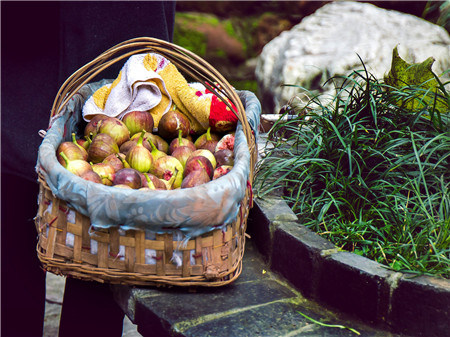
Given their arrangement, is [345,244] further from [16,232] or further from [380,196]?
[16,232]

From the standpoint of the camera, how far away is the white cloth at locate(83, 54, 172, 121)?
7.30 feet

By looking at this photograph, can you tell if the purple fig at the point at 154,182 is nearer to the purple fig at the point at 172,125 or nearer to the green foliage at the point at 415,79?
the purple fig at the point at 172,125

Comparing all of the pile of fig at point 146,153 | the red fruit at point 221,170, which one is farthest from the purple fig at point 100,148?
the red fruit at point 221,170

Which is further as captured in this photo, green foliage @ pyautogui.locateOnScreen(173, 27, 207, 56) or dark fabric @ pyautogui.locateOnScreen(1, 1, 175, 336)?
green foliage @ pyautogui.locateOnScreen(173, 27, 207, 56)

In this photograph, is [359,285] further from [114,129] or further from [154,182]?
[114,129]

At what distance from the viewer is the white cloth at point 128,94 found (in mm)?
2225

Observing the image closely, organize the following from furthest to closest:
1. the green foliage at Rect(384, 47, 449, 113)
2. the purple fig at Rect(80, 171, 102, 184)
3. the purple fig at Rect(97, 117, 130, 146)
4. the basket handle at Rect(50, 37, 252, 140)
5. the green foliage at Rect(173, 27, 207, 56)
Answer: the green foliage at Rect(173, 27, 207, 56)
the green foliage at Rect(384, 47, 449, 113)
the purple fig at Rect(97, 117, 130, 146)
the basket handle at Rect(50, 37, 252, 140)
the purple fig at Rect(80, 171, 102, 184)

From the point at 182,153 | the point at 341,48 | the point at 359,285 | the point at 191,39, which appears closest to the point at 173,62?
the point at 182,153

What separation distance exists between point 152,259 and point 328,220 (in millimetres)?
848

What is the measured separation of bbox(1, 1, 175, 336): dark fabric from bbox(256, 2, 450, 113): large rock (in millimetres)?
2000

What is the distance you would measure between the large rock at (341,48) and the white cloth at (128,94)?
6.05ft

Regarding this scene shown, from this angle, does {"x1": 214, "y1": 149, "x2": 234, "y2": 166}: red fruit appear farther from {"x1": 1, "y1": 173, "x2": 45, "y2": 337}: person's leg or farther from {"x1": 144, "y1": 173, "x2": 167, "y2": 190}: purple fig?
{"x1": 1, "y1": 173, "x2": 45, "y2": 337}: person's leg

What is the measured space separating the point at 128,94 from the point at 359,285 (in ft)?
4.16

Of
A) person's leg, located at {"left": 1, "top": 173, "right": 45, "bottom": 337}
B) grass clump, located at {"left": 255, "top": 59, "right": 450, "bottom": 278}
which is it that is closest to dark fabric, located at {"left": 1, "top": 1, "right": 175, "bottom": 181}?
person's leg, located at {"left": 1, "top": 173, "right": 45, "bottom": 337}
